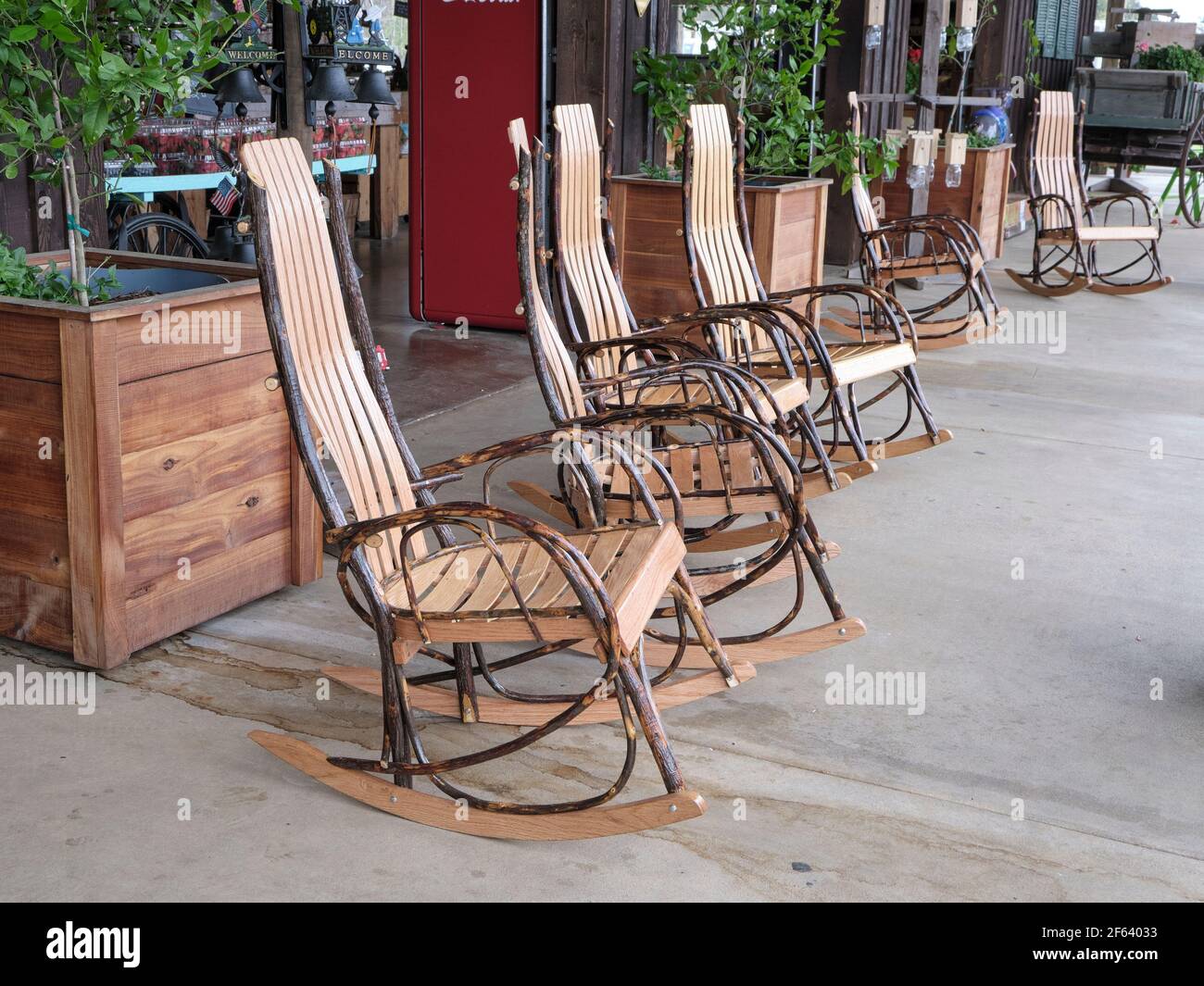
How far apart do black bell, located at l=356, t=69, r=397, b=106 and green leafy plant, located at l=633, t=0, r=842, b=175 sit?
1.19m

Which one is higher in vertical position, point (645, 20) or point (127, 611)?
point (645, 20)

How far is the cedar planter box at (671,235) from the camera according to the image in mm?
5973

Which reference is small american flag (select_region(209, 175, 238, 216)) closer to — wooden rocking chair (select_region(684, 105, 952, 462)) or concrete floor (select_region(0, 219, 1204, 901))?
wooden rocking chair (select_region(684, 105, 952, 462))

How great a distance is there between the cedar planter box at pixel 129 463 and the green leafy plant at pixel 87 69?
0.90 ft

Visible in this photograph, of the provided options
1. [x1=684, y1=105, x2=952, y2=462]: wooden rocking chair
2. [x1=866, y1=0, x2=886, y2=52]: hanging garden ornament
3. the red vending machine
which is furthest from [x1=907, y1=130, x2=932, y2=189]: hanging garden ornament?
[x1=684, y1=105, x2=952, y2=462]: wooden rocking chair

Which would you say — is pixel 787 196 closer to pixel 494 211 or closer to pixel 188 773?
pixel 494 211

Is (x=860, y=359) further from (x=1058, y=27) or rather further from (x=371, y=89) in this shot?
(x=1058, y=27)

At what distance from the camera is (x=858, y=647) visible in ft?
10.6

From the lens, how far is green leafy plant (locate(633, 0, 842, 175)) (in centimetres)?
618

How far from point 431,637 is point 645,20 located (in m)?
4.86

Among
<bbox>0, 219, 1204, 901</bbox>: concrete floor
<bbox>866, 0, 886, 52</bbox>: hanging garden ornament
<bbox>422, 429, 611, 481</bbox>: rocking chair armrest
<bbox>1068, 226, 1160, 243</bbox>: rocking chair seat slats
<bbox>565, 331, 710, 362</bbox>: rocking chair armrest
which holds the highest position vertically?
<bbox>866, 0, 886, 52</bbox>: hanging garden ornament

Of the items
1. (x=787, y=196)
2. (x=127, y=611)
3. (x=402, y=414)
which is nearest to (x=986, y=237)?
(x=787, y=196)
